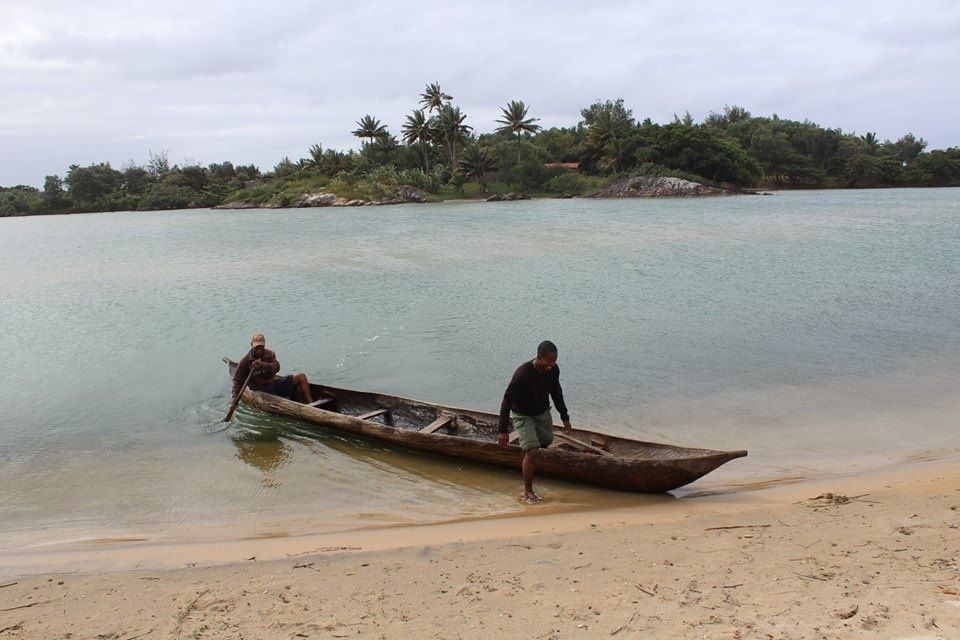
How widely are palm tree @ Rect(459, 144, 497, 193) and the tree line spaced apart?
0.40ft

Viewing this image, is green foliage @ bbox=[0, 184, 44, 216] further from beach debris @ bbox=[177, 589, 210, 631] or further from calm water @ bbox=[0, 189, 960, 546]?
beach debris @ bbox=[177, 589, 210, 631]

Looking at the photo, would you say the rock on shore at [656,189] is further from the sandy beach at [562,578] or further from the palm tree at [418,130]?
the sandy beach at [562,578]

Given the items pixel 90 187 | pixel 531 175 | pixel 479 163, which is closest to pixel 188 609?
pixel 531 175

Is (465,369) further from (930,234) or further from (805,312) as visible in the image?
(930,234)

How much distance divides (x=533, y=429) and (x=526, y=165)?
64.3 metres

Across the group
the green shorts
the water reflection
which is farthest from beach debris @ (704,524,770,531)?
the water reflection

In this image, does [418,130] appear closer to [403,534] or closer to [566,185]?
[566,185]

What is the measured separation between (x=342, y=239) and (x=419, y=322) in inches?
858

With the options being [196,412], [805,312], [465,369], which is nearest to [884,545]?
[465,369]

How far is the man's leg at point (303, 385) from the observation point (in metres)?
9.49

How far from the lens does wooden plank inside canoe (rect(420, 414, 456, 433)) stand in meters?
7.90

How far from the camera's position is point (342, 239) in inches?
1451

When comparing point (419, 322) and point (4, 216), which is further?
point (4, 216)

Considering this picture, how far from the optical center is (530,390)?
21.1 ft
